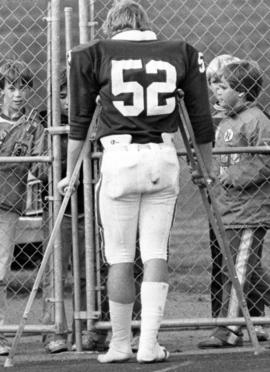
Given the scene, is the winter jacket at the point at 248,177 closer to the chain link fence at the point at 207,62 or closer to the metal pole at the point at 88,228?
the metal pole at the point at 88,228

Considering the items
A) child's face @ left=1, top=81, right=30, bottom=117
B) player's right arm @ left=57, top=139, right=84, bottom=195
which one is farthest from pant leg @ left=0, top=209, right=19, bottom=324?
player's right arm @ left=57, top=139, right=84, bottom=195

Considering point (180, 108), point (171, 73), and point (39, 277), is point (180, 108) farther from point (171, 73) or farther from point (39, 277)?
point (39, 277)

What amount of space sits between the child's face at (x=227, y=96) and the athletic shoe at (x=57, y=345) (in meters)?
1.87

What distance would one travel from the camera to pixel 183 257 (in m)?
10.6

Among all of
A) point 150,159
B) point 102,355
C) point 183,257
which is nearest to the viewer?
point 150,159

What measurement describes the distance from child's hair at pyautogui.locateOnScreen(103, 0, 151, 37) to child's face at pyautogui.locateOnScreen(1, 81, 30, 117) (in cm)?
118

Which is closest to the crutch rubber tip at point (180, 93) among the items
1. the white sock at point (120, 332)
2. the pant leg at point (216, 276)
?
the white sock at point (120, 332)

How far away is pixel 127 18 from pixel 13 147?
1435 millimetres

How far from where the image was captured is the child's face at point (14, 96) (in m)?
7.66

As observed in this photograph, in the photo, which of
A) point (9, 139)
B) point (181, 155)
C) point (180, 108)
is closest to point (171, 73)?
point (180, 108)

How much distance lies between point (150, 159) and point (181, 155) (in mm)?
974

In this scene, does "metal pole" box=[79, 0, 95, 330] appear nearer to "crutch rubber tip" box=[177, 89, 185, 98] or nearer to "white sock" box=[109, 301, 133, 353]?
"white sock" box=[109, 301, 133, 353]

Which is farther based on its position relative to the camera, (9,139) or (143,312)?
(9,139)

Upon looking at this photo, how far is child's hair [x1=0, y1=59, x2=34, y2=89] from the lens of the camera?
7.65 meters
